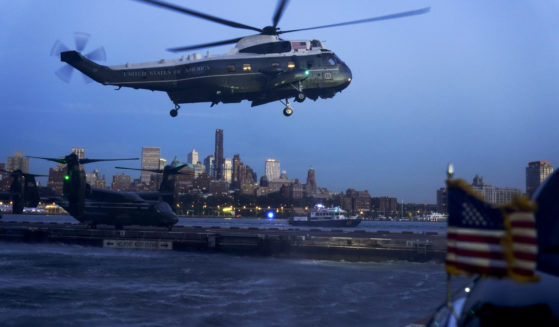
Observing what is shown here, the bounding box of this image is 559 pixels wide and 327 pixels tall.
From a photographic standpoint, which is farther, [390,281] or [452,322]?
[390,281]

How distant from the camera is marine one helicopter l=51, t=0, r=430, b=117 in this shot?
1147 inches

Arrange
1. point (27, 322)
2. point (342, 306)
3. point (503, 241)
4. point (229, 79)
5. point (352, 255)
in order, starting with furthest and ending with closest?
point (352, 255), point (229, 79), point (342, 306), point (27, 322), point (503, 241)

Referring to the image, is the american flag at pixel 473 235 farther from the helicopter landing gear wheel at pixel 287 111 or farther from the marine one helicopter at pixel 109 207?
the marine one helicopter at pixel 109 207

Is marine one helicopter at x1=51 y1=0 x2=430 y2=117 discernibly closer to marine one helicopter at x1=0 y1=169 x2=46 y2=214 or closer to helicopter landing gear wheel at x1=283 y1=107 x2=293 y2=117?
helicopter landing gear wheel at x1=283 y1=107 x2=293 y2=117

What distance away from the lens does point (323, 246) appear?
1419 inches

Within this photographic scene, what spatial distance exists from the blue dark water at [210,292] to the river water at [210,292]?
0.03 meters

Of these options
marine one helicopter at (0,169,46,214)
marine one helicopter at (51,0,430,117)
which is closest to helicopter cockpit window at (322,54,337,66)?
marine one helicopter at (51,0,430,117)

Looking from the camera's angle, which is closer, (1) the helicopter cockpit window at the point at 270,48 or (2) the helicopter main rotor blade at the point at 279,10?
(2) the helicopter main rotor blade at the point at 279,10

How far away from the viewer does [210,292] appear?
2002 centimetres

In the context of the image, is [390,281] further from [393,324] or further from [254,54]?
[254,54]

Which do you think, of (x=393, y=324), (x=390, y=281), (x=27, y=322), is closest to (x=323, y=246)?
(x=390, y=281)

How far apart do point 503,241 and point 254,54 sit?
28574 millimetres

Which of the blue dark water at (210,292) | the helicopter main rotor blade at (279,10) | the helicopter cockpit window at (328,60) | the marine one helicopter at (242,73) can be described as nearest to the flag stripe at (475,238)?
the blue dark water at (210,292)

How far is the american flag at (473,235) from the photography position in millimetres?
2633
